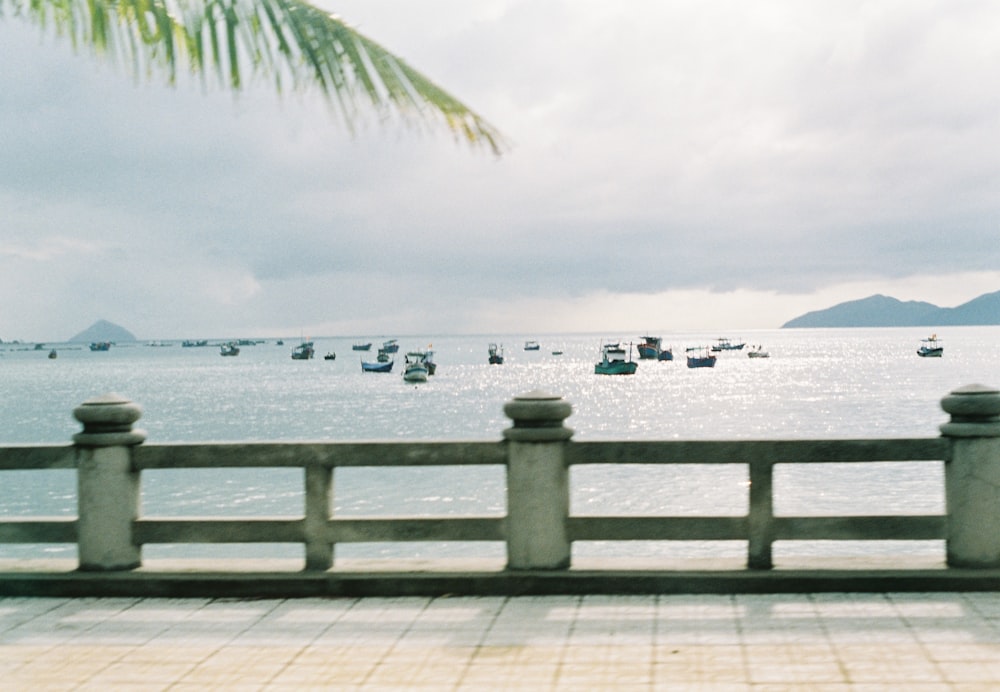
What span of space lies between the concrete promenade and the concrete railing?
426 mm

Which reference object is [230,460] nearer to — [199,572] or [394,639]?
[199,572]

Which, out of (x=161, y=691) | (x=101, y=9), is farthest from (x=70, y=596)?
(x=101, y=9)

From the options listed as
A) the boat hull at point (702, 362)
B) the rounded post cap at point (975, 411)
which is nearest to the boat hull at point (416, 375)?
the boat hull at point (702, 362)

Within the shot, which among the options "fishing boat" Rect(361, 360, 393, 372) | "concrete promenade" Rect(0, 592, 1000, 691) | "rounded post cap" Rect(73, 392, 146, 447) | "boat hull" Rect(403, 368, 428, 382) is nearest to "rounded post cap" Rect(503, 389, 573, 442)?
"concrete promenade" Rect(0, 592, 1000, 691)

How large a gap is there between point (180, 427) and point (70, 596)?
78.1 meters

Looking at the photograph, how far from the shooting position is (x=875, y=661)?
5578 mm

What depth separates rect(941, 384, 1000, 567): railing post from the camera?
7.09 meters

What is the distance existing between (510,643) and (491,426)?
7134cm

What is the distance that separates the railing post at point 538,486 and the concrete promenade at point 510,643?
34 centimetres

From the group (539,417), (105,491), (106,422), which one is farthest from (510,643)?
(106,422)

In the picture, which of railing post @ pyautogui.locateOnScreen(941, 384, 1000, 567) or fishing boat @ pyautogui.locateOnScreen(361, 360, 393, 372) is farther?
fishing boat @ pyautogui.locateOnScreen(361, 360, 393, 372)

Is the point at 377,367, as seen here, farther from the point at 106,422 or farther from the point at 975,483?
the point at 975,483

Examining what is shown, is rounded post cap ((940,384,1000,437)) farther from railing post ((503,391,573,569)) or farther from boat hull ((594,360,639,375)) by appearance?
boat hull ((594,360,639,375))

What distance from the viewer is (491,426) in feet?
254
